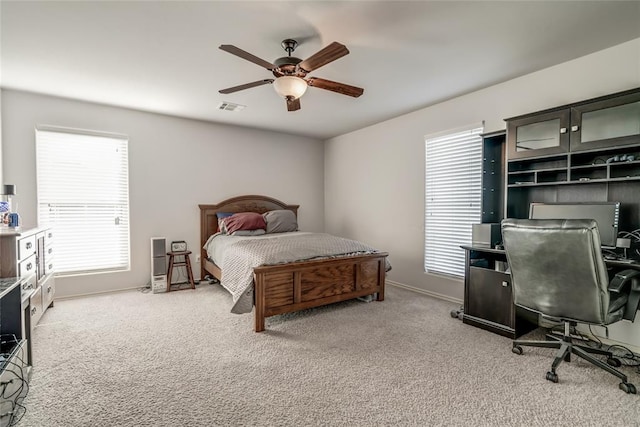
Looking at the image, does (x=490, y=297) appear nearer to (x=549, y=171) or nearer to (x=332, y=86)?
(x=549, y=171)

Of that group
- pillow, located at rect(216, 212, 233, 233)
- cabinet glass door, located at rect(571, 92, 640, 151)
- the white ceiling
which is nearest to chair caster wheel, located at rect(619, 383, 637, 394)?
cabinet glass door, located at rect(571, 92, 640, 151)

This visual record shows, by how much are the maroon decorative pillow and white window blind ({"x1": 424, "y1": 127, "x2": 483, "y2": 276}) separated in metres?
2.41

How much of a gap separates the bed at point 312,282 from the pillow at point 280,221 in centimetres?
102

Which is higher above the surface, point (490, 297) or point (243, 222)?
point (243, 222)

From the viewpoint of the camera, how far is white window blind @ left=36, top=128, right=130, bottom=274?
379 centimetres

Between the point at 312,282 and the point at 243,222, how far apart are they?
1.72 metres

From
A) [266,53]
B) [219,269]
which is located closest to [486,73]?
[266,53]

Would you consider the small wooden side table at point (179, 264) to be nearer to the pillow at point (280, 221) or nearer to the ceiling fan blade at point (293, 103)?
the pillow at point (280, 221)

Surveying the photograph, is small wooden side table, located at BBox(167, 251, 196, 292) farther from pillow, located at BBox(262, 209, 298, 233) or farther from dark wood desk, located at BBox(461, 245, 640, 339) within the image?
dark wood desk, located at BBox(461, 245, 640, 339)

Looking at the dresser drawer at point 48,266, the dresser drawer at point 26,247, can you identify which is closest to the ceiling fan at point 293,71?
the dresser drawer at point 26,247

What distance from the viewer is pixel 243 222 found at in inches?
177

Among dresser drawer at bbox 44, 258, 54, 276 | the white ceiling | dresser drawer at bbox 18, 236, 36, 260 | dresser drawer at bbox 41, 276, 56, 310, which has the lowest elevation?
dresser drawer at bbox 41, 276, 56, 310

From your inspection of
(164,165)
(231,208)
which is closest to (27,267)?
(164,165)

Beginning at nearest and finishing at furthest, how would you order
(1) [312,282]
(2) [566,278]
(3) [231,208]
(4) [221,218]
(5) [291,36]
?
1. (2) [566,278]
2. (5) [291,36]
3. (1) [312,282]
4. (4) [221,218]
5. (3) [231,208]
